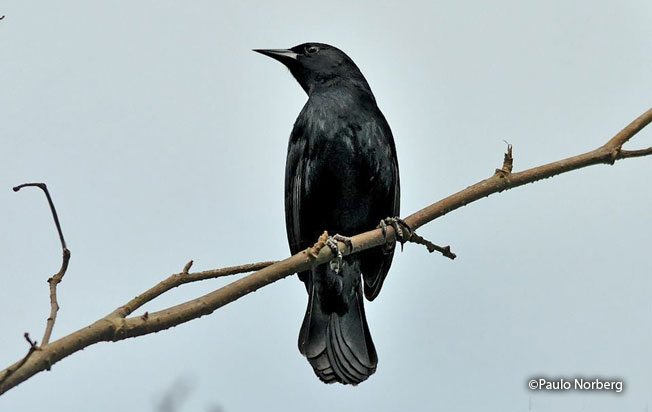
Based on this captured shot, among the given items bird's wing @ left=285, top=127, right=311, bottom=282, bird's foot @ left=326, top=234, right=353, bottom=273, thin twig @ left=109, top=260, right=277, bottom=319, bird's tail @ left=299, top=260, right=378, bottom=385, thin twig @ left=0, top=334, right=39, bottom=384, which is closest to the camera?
thin twig @ left=0, top=334, right=39, bottom=384

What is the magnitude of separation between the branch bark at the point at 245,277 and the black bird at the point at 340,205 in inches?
44.5

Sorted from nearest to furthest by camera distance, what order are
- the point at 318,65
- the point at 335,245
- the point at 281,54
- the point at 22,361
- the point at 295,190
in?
the point at 22,361, the point at 335,245, the point at 295,190, the point at 318,65, the point at 281,54

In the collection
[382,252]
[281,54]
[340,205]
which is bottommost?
[382,252]

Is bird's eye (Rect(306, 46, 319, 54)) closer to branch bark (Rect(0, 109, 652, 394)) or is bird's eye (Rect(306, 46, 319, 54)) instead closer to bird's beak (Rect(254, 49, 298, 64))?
bird's beak (Rect(254, 49, 298, 64))

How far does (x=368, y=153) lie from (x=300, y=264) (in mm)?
2289

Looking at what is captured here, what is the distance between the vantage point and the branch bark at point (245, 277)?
3.50 meters

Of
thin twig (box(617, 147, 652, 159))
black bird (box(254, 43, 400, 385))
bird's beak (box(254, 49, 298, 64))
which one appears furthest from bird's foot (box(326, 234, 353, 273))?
bird's beak (box(254, 49, 298, 64))

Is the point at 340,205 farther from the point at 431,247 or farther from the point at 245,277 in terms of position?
the point at 245,277

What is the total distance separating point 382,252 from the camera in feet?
22.2

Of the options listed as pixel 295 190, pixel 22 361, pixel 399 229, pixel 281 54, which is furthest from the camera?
pixel 281 54

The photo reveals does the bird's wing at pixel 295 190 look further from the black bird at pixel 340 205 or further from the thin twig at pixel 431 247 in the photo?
the thin twig at pixel 431 247

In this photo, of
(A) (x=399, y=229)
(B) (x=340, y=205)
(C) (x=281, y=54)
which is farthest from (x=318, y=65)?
(A) (x=399, y=229)

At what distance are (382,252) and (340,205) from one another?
470 millimetres

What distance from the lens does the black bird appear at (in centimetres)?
657
